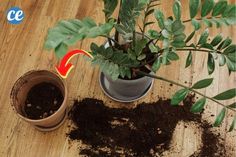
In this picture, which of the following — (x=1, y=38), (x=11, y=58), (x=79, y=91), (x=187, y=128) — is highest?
(x=1, y=38)

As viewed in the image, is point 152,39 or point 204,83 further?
point 152,39

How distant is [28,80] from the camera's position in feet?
4.72

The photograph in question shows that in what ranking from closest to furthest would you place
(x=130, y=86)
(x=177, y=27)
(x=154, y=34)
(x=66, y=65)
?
(x=177, y=27) → (x=154, y=34) → (x=130, y=86) → (x=66, y=65)

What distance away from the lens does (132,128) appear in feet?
4.90

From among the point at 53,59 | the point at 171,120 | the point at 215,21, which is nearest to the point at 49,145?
the point at 53,59

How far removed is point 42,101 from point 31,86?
86 mm

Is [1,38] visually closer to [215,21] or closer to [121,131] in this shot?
[121,131]

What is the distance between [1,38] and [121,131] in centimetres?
82

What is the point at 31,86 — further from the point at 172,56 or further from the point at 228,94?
the point at 228,94

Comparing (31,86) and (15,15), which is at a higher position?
(15,15)

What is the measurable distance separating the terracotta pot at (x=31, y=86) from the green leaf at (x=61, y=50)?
60 centimetres

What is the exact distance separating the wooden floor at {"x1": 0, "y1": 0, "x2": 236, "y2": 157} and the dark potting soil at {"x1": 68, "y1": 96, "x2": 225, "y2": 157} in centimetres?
4

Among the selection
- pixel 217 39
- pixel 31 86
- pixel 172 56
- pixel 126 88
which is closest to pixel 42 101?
pixel 31 86

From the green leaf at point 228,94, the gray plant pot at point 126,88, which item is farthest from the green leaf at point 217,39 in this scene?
the gray plant pot at point 126,88
